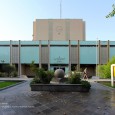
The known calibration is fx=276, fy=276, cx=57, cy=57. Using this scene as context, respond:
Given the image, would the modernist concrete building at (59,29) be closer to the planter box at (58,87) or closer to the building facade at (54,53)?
the building facade at (54,53)

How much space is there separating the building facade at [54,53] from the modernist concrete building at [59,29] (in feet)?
42.7

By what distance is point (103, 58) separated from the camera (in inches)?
2968

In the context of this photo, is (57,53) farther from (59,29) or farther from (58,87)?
(58,87)

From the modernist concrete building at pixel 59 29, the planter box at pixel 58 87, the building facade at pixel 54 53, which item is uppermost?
the modernist concrete building at pixel 59 29

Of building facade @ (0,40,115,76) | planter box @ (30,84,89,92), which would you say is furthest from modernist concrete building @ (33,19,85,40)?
planter box @ (30,84,89,92)

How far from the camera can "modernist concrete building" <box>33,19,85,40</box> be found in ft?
288

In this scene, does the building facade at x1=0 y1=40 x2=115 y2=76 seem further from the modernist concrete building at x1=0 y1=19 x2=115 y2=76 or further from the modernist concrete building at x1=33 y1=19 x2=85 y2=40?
the modernist concrete building at x1=33 y1=19 x2=85 y2=40

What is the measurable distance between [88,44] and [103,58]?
18.9 feet

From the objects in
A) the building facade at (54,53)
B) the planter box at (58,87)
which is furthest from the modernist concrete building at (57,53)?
the planter box at (58,87)

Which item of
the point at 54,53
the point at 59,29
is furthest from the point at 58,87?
the point at 59,29

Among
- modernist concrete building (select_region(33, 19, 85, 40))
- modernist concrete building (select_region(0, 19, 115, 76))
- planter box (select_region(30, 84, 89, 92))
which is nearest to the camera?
planter box (select_region(30, 84, 89, 92))

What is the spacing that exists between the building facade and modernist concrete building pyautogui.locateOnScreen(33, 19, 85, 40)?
13.0 meters

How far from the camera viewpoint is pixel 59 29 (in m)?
88.2

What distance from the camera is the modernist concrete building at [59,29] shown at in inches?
3457
